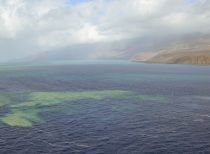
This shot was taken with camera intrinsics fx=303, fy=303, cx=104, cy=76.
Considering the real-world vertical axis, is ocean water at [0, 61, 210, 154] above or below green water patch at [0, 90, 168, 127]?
below

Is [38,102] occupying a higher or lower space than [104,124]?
higher

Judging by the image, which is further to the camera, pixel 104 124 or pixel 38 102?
pixel 38 102

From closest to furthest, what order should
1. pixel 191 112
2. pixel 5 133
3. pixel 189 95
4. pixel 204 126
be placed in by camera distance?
pixel 5 133
pixel 204 126
pixel 191 112
pixel 189 95

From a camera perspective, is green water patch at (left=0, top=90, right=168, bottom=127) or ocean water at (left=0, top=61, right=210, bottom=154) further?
green water patch at (left=0, top=90, right=168, bottom=127)

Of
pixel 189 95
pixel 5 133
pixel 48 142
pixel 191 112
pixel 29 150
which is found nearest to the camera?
pixel 29 150

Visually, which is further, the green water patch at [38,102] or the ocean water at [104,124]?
the green water patch at [38,102]

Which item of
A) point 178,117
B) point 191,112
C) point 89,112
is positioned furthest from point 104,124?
point 191,112

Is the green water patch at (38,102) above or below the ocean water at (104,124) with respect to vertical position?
above

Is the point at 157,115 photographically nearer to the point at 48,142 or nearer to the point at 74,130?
the point at 74,130
